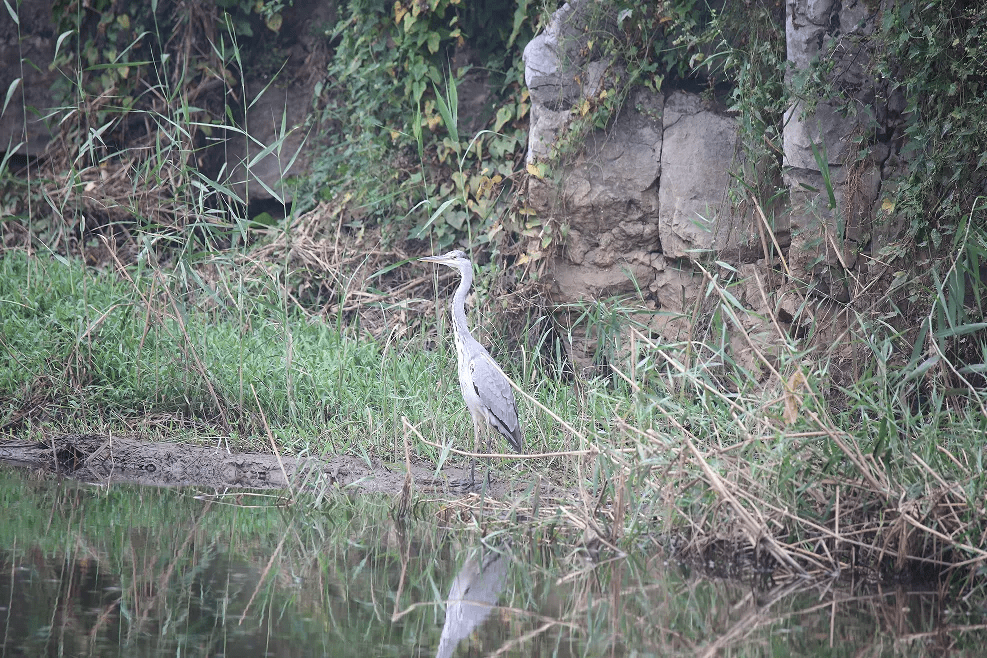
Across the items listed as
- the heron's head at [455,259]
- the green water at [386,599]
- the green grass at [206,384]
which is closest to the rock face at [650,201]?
the heron's head at [455,259]

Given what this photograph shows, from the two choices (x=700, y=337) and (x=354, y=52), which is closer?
(x=700, y=337)

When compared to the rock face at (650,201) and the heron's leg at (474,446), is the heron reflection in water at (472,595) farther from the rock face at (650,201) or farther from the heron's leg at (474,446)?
the rock face at (650,201)

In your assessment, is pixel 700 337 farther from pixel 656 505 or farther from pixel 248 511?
pixel 248 511

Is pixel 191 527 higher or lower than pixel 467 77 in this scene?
lower

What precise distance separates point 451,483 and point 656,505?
1.57 metres

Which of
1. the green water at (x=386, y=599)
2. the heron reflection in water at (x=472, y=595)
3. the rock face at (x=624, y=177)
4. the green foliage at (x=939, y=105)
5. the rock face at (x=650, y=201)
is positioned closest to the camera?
the green water at (x=386, y=599)

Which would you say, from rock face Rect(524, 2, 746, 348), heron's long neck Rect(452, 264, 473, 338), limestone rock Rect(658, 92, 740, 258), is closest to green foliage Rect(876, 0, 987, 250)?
limestone rock Rect(658, 92, 740, 258)

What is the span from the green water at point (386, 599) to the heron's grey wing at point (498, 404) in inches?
34.5

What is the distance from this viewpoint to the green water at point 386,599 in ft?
10.3

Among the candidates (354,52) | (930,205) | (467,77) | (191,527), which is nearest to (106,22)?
(354,52)

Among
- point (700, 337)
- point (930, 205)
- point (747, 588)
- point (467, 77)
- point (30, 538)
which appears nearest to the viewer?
point (747, 588)

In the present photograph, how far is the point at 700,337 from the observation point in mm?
7020

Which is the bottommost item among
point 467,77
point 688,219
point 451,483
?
point 451,483

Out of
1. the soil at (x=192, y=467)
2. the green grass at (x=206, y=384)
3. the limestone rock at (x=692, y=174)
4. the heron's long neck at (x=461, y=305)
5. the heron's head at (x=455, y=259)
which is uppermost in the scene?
the limestone rock at (x=692, y=174)
